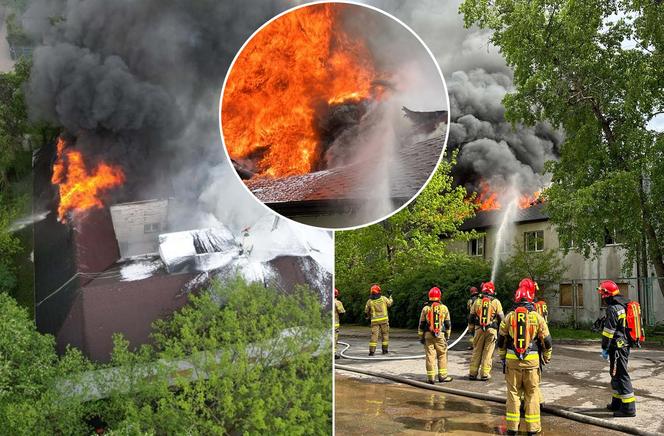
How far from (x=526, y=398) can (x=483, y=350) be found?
11.8ft

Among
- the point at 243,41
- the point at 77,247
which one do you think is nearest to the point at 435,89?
the point at 243,41

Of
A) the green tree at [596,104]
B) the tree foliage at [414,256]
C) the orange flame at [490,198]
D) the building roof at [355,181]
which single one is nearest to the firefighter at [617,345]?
the building roof at [355,181]

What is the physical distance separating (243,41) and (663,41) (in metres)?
15.1

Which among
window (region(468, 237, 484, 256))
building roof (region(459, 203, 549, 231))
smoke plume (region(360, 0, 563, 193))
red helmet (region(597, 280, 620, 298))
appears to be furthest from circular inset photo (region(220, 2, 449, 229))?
smoke plume (region(360, 0, 563, 193))

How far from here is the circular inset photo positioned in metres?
3.54

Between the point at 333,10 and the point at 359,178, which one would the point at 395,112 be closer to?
the point at 359,178

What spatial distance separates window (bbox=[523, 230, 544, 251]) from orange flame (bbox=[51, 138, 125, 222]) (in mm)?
23561

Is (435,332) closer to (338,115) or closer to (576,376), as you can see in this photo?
(576,376)

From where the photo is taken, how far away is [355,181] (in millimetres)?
3561

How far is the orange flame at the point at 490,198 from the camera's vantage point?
107ft

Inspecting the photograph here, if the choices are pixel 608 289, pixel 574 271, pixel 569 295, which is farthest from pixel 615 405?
pixel 574 271

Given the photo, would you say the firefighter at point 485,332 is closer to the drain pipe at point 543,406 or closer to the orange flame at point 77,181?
the drain pipe at point 543,406

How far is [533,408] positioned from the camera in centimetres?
647

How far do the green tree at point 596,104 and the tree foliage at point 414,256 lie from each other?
477cm
